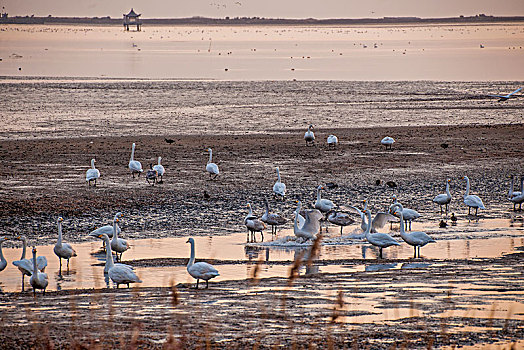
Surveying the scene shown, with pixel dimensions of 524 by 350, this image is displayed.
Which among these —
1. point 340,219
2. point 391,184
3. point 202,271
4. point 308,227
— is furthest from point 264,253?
point 391,184

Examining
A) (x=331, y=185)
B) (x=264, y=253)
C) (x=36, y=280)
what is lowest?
(x=264, y=253)

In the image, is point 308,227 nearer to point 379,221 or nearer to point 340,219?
point 340,219

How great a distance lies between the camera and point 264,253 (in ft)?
51.5

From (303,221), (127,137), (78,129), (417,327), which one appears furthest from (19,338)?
(78,129)

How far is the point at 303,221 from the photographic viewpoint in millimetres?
17516

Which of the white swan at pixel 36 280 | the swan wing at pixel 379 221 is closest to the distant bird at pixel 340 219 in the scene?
the swan wing at pixel 379 221

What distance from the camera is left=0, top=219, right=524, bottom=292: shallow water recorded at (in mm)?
13695

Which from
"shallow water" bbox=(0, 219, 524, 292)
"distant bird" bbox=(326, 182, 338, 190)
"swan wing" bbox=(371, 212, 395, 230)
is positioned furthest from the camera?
"distant bird" bbox=(326, 182, 338, 190)

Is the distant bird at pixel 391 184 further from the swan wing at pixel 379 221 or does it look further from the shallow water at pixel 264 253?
the swan wing at pixel 379 221

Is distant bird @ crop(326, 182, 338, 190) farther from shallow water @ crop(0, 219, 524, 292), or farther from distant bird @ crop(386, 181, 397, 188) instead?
shallow water @ crop(0, 219, 524, 292)

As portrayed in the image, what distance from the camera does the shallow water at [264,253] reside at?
44.9 ft

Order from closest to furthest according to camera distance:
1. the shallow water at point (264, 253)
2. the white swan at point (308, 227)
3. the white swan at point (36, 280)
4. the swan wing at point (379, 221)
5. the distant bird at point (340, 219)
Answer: the white swan at point (36, 280)
the shallow water at point (264, 253)
the white swan at point (308, 227)
the swan wing at point (379, 221)
the distant bird at point (340, 219)

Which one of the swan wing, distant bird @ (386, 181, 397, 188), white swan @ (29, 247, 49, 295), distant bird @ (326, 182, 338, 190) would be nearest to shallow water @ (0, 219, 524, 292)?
the swan wing

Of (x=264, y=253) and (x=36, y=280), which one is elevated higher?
(x=36, y=280)
